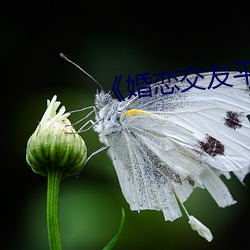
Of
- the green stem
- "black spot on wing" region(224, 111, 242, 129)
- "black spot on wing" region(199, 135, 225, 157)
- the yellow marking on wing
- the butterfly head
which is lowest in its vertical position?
the green stem

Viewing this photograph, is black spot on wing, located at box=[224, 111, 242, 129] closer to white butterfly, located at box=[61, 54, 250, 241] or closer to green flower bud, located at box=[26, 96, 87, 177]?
white butterfly, located at box=[61, 54, 250, 241]

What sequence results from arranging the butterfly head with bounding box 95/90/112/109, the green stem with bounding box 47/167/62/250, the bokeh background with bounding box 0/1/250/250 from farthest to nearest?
the bokeh background with bounding box 0/1/250/250, the butterfly head with bounding box 95/90/112/109, the green stem with bounding box 47/167/62/250

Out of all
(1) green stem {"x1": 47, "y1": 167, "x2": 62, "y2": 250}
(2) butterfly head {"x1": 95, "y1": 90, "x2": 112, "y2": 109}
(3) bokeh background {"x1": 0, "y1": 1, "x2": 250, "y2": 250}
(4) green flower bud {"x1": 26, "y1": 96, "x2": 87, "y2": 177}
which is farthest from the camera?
(3) bokeh background {"x1": 0, "y1": 1, "x2": 250, "y2": 250}

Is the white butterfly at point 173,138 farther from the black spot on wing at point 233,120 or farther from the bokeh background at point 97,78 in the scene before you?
the bokeh background at point 97,78

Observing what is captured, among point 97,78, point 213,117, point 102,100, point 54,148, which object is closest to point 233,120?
point 213,117

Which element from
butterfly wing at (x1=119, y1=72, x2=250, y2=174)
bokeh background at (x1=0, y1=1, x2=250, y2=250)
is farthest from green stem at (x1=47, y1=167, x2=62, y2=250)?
bokeh background at (x1=0, y1=1, x2=250, y2=250)

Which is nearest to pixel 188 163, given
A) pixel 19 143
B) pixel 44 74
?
pixel 19 143

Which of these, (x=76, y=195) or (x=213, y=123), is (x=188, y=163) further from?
(x=76, y=195)
